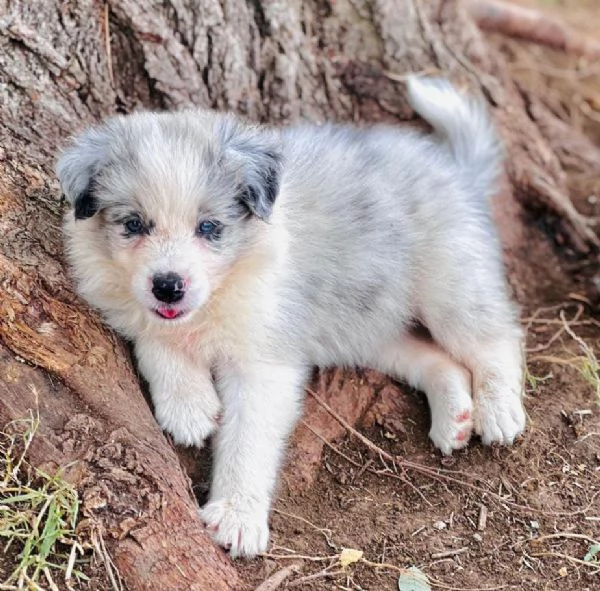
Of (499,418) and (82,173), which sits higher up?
(82,173)

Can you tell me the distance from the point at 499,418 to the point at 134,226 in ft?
5.58

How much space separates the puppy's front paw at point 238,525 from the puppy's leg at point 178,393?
325 millimetres

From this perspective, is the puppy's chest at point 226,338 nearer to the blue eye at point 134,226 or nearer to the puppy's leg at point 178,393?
the puppy's leg at point 178,393

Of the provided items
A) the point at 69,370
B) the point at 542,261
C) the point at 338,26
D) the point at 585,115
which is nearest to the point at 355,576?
the point at 69,370

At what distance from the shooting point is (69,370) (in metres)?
3.22

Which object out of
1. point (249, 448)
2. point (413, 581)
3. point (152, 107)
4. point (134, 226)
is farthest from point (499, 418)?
point (152, 107)

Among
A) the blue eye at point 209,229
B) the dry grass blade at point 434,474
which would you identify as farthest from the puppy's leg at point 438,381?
the blue eye at point 209,229

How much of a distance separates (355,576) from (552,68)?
486cm

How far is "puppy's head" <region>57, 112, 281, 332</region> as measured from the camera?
3141 millimetres

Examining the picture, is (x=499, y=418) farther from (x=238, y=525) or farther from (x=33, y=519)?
(x=33, y=519)

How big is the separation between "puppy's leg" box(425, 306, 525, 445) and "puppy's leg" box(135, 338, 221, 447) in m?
1.12

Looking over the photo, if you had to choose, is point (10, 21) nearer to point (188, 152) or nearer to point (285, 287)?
point (188, 152)

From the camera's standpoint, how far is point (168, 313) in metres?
3.19

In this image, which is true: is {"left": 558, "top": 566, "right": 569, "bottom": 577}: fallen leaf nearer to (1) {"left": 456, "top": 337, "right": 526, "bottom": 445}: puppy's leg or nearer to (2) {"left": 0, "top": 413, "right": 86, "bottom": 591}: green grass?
(1) {"left": 456, "top": 337, "right": 526, "bottom": 445}: puppy's leg
